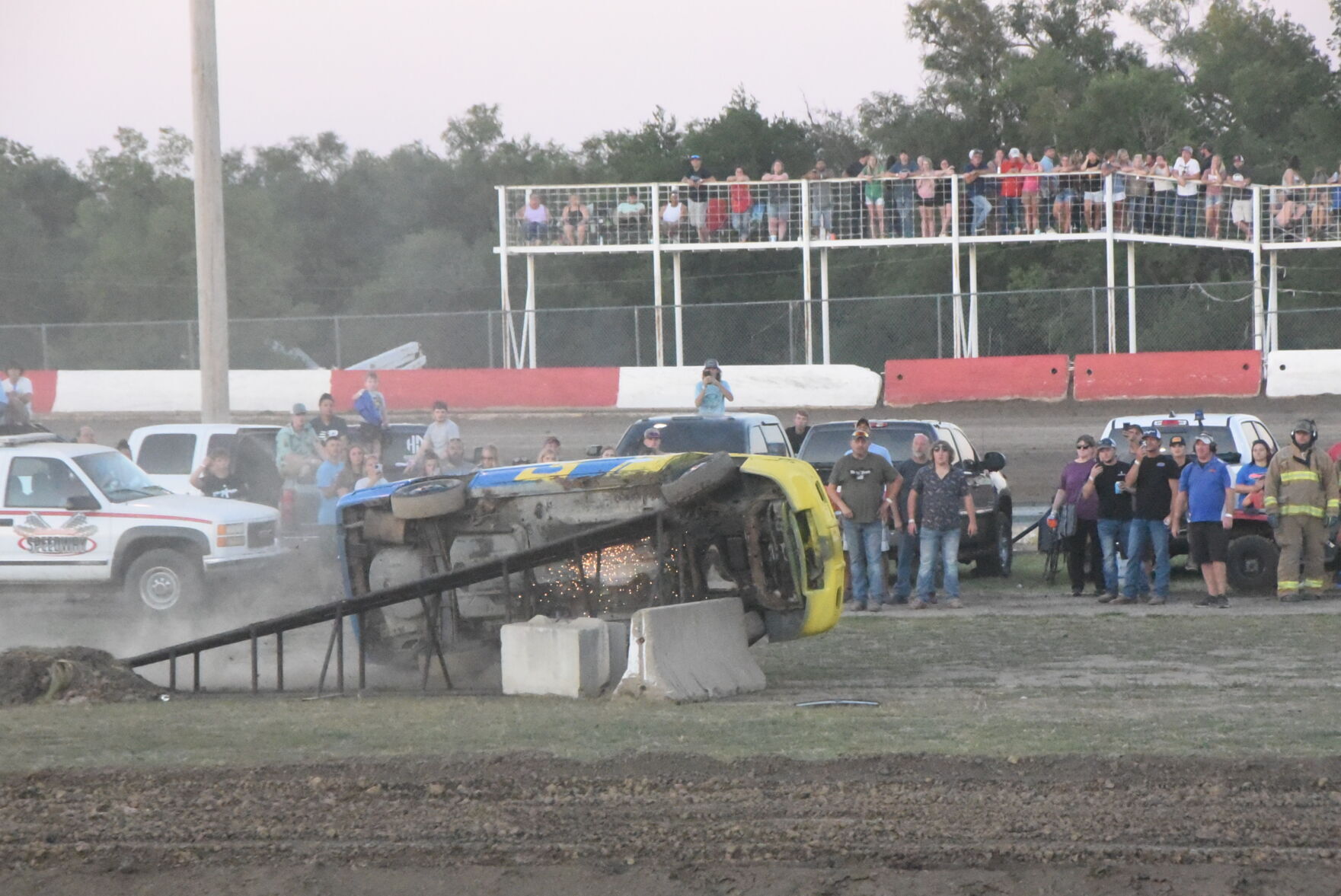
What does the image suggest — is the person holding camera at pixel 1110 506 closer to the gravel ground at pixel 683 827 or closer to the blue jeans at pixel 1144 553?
the blue jeans at pixel 1144 553

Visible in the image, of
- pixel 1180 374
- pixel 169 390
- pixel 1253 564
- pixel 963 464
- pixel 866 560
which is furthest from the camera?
pixel 169 390

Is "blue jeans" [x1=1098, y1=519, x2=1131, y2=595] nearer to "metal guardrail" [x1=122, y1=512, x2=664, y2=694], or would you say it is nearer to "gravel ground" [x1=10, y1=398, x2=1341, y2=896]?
"metal guardrail" [x1=122, y1=512, x2=664, y2=694]

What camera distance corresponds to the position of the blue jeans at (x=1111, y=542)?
15.9 metres

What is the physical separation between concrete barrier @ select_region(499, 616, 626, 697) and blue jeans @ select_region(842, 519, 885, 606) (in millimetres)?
5911

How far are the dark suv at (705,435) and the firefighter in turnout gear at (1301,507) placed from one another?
5025mm

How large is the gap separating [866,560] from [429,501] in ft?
21.6

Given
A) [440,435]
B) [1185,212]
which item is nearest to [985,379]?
[1185,212]

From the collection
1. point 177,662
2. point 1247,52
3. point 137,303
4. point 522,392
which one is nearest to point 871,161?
point 522,392

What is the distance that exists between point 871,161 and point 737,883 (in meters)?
26.7

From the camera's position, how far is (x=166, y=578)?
15992mm

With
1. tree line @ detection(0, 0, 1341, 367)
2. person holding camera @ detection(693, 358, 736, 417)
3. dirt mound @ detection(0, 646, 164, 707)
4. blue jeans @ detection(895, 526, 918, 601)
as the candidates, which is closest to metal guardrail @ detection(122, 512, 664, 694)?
dirt mound @ detection(0, 646, 164, 707)

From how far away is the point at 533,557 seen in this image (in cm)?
1015

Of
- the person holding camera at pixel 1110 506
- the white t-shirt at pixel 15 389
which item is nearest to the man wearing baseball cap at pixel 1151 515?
the person holding camera at pixel 1110 506

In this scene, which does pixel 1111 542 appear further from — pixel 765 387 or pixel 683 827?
pixel 765 387
